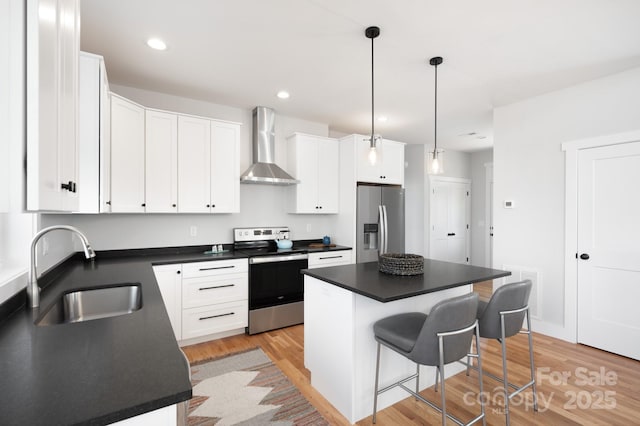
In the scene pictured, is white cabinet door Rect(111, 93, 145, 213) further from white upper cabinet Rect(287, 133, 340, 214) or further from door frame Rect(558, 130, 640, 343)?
door frame Rect(558, 130, 640, 343)

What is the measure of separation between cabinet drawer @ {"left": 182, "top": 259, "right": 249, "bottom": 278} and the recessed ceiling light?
1.93m

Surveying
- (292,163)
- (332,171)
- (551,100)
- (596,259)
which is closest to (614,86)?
(551,100)

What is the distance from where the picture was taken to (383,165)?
4.56 meters

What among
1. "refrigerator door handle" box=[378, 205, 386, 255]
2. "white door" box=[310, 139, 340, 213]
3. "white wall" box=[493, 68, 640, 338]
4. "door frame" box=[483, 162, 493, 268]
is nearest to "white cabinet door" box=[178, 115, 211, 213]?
"white door" box=[310, 139, 340, 213]

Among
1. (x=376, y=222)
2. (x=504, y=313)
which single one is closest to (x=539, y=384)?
(x=504, y=313)

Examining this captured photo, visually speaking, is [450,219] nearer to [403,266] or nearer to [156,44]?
[403,266]

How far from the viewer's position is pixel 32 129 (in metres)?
0.80

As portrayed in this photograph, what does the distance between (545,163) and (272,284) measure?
337 centimetres

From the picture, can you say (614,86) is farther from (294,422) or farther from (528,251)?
(294,422)

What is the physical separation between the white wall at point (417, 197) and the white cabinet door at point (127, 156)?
15.6ft

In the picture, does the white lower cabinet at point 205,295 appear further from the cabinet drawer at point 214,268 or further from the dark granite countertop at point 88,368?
the dark granite countertop at point 88,368

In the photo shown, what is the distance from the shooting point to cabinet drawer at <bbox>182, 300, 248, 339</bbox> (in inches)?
123

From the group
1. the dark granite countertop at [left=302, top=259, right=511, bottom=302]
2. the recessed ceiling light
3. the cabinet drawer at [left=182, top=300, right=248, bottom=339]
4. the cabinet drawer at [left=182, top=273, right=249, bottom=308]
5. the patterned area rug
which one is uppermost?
the recessed ceiling light

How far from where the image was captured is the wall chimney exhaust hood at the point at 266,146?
386cm
